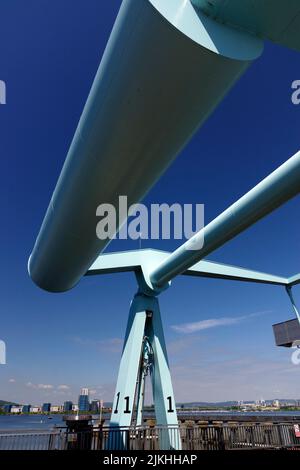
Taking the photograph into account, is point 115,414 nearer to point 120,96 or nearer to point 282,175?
point 282,175

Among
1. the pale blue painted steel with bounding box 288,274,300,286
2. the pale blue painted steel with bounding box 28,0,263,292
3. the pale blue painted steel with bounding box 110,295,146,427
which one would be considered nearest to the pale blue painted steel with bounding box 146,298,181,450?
the pale blue painted steel with bounding box 110,295,146,427

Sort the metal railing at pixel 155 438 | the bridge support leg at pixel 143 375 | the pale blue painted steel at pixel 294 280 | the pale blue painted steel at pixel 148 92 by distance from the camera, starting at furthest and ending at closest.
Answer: the pale blue painted steel at pixel 294 280, the bridge support leg at pixel 143 375, the metal railing at pixel 155 438, the pale blue painted steel at pixel 148 92

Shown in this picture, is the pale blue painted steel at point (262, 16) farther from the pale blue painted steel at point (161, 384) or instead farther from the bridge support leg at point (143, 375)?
the pale blue painted steel at point (161, 384)

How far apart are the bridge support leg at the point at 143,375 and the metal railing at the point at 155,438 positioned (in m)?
0.03

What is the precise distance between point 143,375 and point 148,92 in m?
9.44

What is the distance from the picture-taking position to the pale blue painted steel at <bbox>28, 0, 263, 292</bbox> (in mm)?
1693

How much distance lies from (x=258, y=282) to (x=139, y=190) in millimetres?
8925

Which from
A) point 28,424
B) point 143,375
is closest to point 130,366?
point 143,375

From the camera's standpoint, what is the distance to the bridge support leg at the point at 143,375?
7.85 m

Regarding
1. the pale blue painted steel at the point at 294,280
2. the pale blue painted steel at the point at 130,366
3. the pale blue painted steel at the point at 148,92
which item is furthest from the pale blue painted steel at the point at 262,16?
the pale blue painted steel at the point at 294,280

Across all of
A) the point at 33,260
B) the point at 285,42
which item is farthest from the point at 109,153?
the point at 33,260

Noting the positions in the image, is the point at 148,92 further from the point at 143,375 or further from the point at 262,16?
the point at 143,375

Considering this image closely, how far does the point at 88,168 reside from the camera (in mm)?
2668

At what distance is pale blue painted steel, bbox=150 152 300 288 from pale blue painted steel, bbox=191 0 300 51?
3.06 m
